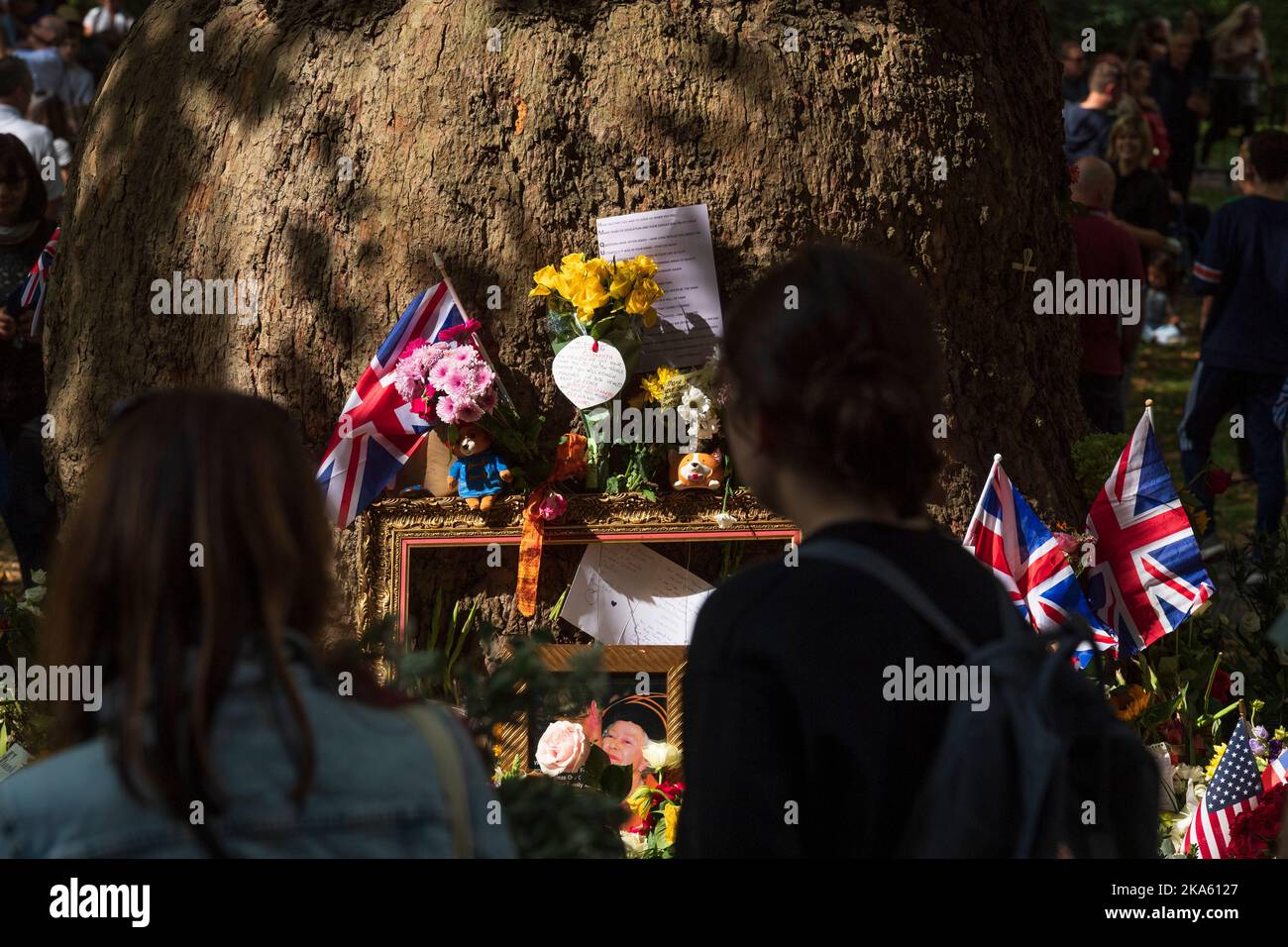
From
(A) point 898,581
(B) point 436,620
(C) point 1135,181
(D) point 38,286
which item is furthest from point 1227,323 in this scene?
(A) point 898,581

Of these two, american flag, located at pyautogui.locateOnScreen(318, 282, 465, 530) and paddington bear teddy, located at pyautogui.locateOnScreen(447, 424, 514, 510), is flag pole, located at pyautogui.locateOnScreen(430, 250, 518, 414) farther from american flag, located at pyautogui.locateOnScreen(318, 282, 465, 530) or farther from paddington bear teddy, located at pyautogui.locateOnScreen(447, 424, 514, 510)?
paddington bear teddy, located at pyautogui.locateOnScreen(447, 424, 514, 510)

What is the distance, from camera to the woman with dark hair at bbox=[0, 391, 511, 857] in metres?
1.63

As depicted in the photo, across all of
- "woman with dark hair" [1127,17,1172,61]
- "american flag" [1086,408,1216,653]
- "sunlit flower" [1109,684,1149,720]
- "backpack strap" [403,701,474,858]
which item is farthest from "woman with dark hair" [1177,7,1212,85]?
"backpack strap" [403,701,474,858]

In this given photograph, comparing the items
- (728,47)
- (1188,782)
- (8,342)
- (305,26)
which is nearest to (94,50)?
(8,342)

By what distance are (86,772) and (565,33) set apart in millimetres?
3843

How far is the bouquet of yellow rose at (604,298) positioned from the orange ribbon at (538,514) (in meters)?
0.32

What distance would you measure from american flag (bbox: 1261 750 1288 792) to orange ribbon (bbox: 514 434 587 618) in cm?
222

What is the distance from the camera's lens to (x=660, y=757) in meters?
4.65

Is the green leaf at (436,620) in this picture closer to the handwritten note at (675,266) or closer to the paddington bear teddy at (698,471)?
the paddington bear teddy at (698,471)

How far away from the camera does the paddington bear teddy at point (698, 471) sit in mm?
4789

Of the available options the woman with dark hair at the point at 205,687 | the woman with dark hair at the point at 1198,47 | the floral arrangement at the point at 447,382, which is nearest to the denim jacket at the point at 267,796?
the woman with dark hair at the point at 205,687

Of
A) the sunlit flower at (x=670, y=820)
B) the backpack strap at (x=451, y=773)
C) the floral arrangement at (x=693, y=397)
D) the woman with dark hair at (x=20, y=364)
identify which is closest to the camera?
the backpack strap at (x=451, y=773)

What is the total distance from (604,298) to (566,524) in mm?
748

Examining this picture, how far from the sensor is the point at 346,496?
4758 millimetres
